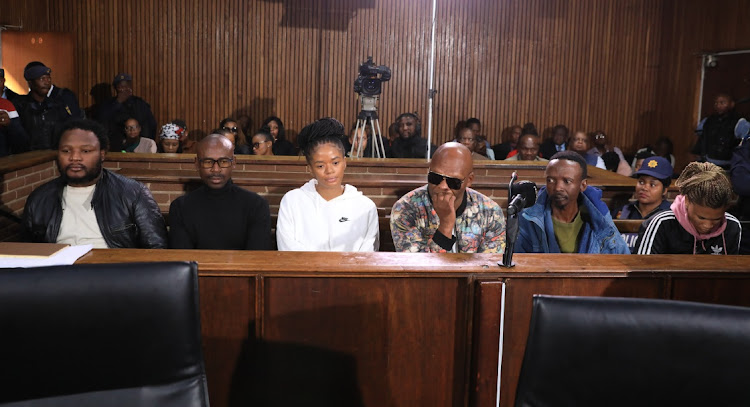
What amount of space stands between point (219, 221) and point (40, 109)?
2962 mm

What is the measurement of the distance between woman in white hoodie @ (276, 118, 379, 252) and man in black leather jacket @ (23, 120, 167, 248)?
54 centimetres

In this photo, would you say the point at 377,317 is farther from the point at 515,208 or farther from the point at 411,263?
the point at 515,208

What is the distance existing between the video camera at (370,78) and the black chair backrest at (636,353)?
3927 mm

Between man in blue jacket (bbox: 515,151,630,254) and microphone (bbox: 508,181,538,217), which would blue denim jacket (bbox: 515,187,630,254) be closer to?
man in blue jacket (bbox: 515,151,630,254)

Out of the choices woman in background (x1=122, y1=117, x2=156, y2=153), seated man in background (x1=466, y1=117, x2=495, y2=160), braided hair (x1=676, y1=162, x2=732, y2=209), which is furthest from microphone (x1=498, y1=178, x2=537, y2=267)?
seated man in background (x1=466, y1=117, x2=495, y2=160)

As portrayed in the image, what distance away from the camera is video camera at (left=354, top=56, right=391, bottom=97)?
4.87m

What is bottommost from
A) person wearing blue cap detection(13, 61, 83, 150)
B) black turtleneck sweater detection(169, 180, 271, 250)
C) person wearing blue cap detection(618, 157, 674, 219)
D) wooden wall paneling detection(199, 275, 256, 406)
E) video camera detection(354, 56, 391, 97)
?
wooden wall paneling detection(199, 275, 256, 406)

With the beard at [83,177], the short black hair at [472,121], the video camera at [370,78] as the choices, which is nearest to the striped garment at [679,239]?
the beard at [83,177]

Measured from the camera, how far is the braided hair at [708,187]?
223 centimetres

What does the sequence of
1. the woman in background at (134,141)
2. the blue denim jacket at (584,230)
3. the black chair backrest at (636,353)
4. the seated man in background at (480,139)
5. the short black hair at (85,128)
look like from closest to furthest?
the black chair backrest at (636,353), the blue denim jacket at (584,230), the short black hair at (85,128), the woman in background at (134,141), the seated man in background at (480,139)

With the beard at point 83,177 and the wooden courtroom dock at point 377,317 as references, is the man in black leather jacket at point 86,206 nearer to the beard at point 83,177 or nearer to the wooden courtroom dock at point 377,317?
the beard at point 83,177

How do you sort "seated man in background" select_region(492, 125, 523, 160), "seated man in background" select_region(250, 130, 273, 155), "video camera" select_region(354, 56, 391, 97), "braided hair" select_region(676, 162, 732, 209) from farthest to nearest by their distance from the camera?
1. "seated man in background" select_region(492, 125, 523, 160)
2. "seated man in background" select_region(250, 130, 273, 155)
3. "video camera" select_region(354, 56, 391, 97)
4. "braided hair" select_region(676, 162, 732, 209)

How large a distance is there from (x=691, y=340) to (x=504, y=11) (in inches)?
267

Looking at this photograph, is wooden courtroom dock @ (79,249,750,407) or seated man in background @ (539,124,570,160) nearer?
wooden courtroom dock @ (79,249,750,407)
